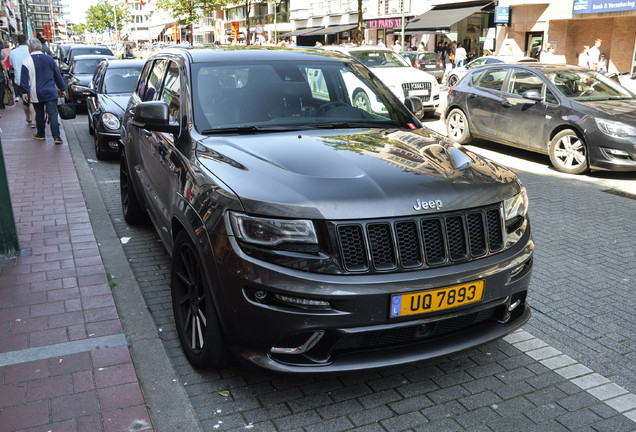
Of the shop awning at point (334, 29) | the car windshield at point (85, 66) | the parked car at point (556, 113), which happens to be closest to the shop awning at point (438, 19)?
the shop awning at point (334, 29)

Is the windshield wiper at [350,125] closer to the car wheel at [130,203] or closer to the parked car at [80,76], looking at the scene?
the car wheel at [130,203]

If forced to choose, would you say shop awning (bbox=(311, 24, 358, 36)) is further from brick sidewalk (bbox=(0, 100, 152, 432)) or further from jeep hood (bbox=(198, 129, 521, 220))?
jeep hood (bbox=(198, 129, 521, 220))

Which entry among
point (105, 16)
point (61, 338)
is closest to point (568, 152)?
point (61, 338)

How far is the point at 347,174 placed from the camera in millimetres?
3160

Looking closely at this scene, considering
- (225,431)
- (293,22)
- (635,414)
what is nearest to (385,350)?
(225,431)

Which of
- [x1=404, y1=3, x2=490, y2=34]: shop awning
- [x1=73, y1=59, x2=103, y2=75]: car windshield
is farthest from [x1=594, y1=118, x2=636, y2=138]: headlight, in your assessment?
[x1=404, y1=3, x2=490, y2=34]: shop awning

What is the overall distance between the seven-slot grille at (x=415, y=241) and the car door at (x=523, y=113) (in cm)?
723

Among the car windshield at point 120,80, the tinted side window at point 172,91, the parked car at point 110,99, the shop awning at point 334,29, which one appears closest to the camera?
the tinted side window at point 172,91

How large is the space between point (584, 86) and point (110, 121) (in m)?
7.68

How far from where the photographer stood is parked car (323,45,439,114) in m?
14.7

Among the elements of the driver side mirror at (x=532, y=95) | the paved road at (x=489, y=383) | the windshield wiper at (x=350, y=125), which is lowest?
the paved road at (x=489, y=383)

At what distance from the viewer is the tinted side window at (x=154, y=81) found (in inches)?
205

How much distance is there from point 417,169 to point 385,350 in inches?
38.4

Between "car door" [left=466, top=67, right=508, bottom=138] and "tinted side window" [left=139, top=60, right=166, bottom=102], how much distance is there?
6768 millimetres
